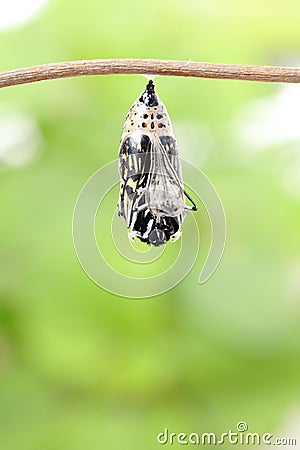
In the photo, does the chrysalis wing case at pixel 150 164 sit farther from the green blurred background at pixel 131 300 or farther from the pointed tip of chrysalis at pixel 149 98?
the green blurred background at pixel 131 300

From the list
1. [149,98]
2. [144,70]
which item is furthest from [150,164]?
[144,70]

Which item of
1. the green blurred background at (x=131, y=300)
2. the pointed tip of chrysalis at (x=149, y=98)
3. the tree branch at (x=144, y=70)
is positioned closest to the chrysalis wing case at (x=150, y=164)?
the pointed tip of chrysalis at (x=149, y=98)

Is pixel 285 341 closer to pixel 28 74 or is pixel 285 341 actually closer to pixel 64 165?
pixel 64 165

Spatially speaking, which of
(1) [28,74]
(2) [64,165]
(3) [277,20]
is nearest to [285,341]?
(2) [64,165]

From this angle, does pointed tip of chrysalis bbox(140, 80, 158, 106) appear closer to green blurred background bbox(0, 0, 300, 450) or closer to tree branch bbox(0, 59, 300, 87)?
tree branch bbox(0, 59, 300, 87)

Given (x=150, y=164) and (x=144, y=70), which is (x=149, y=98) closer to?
(x=150, y=164)
